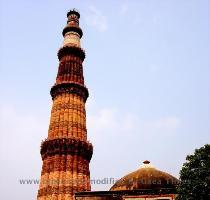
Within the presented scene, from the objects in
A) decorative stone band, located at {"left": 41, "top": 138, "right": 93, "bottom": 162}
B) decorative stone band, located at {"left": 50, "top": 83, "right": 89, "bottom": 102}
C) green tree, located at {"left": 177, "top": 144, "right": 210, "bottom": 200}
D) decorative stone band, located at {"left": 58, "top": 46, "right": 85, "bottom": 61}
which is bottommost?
green tree, located at {"left": 177, "top": 144, "right": 210, "bottom": 200}

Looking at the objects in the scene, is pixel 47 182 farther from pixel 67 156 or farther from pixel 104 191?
pixel 104 191

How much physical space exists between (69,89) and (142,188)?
1093 centimetres

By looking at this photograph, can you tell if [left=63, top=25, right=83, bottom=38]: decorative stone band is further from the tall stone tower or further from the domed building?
the domed building

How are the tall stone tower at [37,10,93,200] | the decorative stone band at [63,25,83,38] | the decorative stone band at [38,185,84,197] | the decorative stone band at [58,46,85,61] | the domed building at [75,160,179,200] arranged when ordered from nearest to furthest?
1. the domed building at [75,160,179,200]
2. the decorative stone band at [38,185,84,197]
3. the tall stone tower at [37,10,93,200]
4. the decorative stone band at [58,46,85,61]
5. the decorative stone band at [63,25,83,38]

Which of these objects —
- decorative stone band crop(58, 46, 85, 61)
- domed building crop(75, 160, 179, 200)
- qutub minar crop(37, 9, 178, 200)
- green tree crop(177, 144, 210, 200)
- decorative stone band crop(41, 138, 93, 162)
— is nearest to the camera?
green tree crop(177, 144, 210, 200)

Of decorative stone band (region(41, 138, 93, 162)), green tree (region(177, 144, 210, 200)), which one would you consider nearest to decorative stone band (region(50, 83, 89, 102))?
decorative stone band (region(41, 138, 93, 162))

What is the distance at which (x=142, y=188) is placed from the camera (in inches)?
868

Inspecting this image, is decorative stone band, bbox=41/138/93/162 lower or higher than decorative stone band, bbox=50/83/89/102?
lower

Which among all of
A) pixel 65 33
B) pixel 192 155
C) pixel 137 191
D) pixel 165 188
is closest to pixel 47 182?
pixel 137 191

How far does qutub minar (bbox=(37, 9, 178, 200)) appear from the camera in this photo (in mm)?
21875

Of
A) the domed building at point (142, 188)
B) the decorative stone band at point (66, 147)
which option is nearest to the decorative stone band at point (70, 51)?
the decorative stone band at point (66, 147)

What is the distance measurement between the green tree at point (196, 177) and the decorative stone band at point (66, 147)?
10709 millimetres

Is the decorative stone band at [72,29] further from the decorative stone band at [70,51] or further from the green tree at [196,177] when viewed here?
the green tree at [196,177]

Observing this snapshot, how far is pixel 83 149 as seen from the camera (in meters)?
26.3
